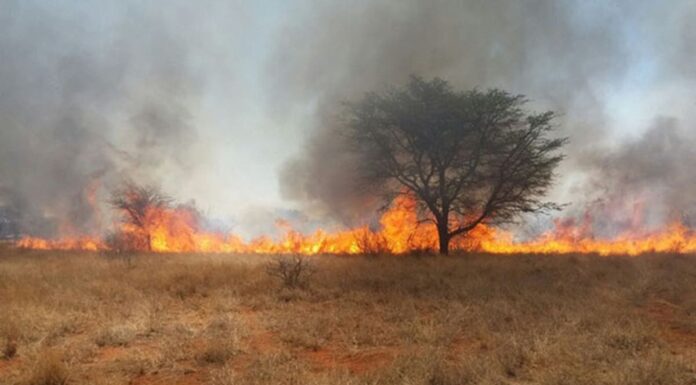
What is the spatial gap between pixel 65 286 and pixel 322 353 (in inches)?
391

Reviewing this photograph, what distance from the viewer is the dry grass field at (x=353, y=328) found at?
19.5 ft

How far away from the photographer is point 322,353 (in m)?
7.30

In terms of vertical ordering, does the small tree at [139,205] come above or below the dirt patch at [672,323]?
above

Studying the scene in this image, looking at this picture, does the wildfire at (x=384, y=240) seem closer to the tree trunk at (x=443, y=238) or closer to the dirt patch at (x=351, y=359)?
the tree trunk at (x=443, y=238)

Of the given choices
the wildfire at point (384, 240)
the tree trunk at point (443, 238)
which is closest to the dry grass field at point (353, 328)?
the tree trunk at point (443, 238)

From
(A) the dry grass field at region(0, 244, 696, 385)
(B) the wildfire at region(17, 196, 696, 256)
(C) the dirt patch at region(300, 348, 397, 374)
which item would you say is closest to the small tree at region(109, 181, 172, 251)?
(B) the wildfire at region(17, 196, 696, 256)

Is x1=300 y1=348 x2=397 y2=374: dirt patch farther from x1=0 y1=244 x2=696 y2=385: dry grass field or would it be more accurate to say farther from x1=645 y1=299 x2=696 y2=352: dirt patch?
x1=645 y1=299 x2=696 y2=352: dirt patch

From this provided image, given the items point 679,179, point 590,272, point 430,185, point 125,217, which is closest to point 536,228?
point 679,179

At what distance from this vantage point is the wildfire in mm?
25344

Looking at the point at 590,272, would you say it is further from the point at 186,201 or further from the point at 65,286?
the point at 186,201

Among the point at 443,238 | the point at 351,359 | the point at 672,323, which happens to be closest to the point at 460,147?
the point at 443,238

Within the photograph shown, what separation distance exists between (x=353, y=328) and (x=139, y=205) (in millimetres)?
28117

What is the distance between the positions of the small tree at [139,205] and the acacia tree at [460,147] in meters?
16.9

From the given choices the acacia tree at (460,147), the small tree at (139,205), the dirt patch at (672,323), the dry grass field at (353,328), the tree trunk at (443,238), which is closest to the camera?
the dry grass field at (353,328)
